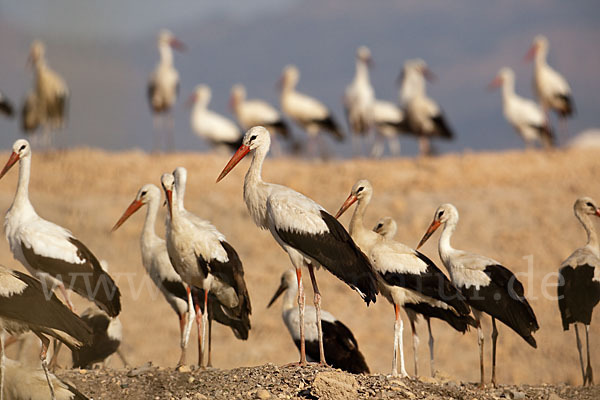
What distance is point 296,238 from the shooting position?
7664 millimetres

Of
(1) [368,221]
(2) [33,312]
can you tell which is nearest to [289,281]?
(2) [33,312]

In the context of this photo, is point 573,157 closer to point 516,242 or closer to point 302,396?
point 516,242

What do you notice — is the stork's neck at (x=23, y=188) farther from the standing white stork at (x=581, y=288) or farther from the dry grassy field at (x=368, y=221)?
the standing white stork at (x=581, y=288)

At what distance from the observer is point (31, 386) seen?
6.20 m

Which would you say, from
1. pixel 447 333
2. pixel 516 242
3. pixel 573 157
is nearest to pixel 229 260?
pixel 447 333

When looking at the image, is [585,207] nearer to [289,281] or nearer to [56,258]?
[289,281]

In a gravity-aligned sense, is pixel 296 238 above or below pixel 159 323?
above

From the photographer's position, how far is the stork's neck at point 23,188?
363 inches

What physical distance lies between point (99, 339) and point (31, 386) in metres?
3.39

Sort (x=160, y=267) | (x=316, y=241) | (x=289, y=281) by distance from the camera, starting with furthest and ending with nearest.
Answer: (x=289, y=281) → (x=160, y=267) → (x=316, y=241)

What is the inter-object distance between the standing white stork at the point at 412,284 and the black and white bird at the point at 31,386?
3.28 meters

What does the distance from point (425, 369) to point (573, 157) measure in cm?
798

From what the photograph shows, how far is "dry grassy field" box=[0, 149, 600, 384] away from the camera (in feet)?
49.1

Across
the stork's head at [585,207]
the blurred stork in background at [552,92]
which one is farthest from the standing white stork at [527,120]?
the stork's head at [585,207]
